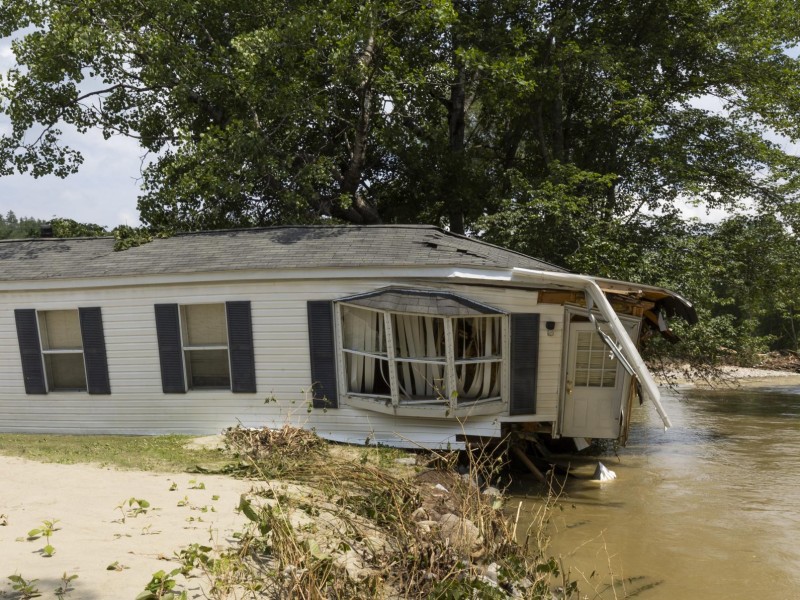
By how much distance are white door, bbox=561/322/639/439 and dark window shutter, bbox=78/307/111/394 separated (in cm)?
778

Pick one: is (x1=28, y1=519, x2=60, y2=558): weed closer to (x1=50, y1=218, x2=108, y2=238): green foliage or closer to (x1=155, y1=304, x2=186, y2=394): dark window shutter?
(x1=155, y1=304, x2=186, y2=394): dark window shutter

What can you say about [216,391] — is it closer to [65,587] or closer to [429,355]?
[429,355]

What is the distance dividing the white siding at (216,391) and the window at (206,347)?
0.14 metres

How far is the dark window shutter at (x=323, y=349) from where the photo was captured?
10930mm

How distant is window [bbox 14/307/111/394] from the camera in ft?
38.8

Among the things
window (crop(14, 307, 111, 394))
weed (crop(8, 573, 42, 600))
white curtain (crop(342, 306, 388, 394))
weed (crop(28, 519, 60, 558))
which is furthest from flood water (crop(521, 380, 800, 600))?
window (crop(14, 307, 111, 394))

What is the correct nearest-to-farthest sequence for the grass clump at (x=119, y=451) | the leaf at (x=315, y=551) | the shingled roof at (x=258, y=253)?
the leaf at (x=315, y=551)
the grass clump at (x=119, y=451)
the shingled roof at (x=258, y=253)

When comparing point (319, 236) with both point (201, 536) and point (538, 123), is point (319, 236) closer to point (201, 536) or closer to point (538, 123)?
point (201, 536)

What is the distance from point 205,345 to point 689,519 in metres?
7.91

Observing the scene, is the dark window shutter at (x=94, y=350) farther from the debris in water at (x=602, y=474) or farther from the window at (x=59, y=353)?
the debris in water at (x=602, y=474)

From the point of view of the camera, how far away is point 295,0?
18156 millimetres

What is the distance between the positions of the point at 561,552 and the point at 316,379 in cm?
475

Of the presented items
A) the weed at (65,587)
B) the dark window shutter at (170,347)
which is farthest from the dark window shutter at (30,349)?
the weed at (65,587)

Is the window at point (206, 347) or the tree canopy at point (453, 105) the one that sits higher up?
the tree canopy at point (453, 105)
